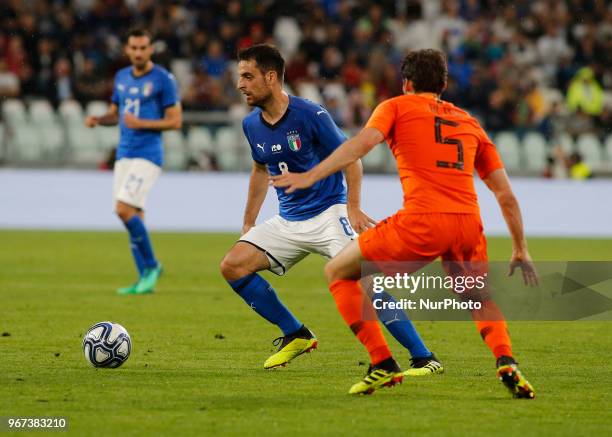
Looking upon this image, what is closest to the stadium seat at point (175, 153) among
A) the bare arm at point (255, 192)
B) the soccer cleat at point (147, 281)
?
the soccer cleat at point (147, 281)

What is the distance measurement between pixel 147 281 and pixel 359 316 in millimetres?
5892

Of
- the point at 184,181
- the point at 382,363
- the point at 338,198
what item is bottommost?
the point at 184,181

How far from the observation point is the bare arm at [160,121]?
39.6 feet

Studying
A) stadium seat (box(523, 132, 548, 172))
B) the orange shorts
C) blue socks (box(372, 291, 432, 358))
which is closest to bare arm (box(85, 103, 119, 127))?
blue socks (box(372, 291, 432, 358))

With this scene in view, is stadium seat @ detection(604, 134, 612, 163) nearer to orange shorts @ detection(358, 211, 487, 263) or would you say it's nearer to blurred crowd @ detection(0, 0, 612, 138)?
blurred crowd @ detection(0, 0, 612, 138)

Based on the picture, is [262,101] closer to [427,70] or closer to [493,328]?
[427,70]

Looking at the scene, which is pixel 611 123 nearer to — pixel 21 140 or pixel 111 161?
pixel 111 161

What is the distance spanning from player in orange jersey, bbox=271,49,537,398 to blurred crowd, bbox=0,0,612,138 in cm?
1401

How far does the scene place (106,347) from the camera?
7.48 meters

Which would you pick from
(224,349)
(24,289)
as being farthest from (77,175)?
(224,349)

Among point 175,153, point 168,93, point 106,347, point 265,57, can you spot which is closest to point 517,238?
point 265,57

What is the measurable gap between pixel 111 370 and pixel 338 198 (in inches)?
68.9

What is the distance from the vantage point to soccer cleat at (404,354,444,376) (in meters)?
7.41

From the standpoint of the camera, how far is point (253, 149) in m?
7.86
